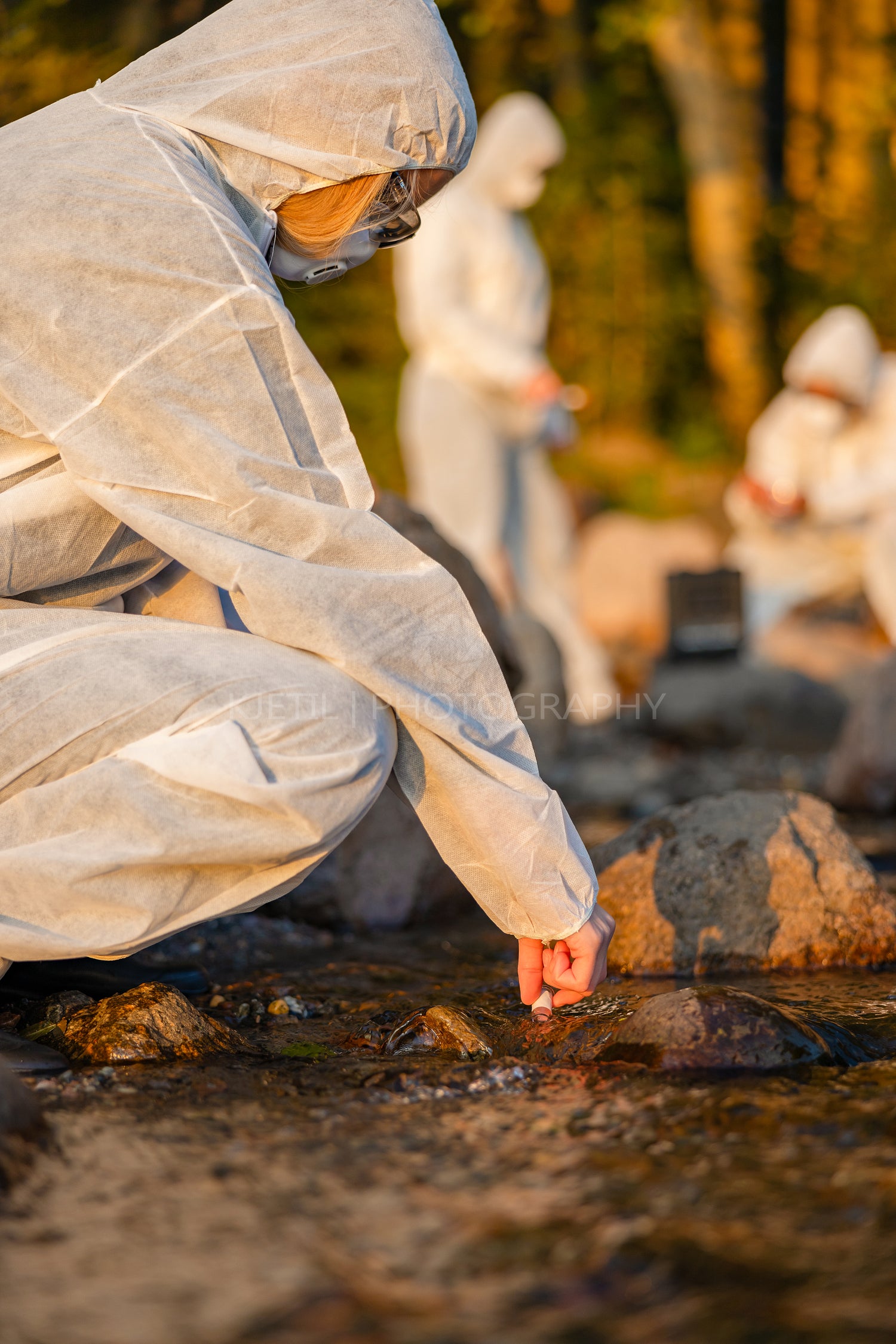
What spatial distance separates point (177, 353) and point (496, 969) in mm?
1371

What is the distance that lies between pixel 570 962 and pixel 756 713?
481 centimetres

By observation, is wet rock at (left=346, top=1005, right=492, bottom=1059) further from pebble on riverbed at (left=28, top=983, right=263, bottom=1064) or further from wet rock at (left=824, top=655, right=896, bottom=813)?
wet rock at (left=824, top=655, right=896, bottom=813)

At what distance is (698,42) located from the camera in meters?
11.8

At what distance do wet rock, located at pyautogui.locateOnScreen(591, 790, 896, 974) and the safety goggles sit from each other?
4.32 feet

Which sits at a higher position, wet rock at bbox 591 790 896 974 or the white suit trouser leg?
the white suit trouser leg

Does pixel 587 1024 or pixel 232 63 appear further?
pixel 587 1024

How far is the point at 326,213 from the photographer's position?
6.90 feet

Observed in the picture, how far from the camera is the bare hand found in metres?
1.99

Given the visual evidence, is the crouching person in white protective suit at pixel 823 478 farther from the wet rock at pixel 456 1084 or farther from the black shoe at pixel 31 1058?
the black shoe at pixel 31 1058

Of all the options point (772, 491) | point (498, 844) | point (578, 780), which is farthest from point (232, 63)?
point (772, 491)

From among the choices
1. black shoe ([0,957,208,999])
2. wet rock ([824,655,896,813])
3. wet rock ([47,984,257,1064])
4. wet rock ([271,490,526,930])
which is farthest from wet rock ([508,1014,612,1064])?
wet rock ([824,655,896,813])

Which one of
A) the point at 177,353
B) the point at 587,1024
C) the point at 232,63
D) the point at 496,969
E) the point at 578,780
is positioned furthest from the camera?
the point at 578,780

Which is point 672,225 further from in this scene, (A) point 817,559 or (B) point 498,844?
(B) point 498,844

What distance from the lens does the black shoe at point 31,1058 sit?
77.9 inches
